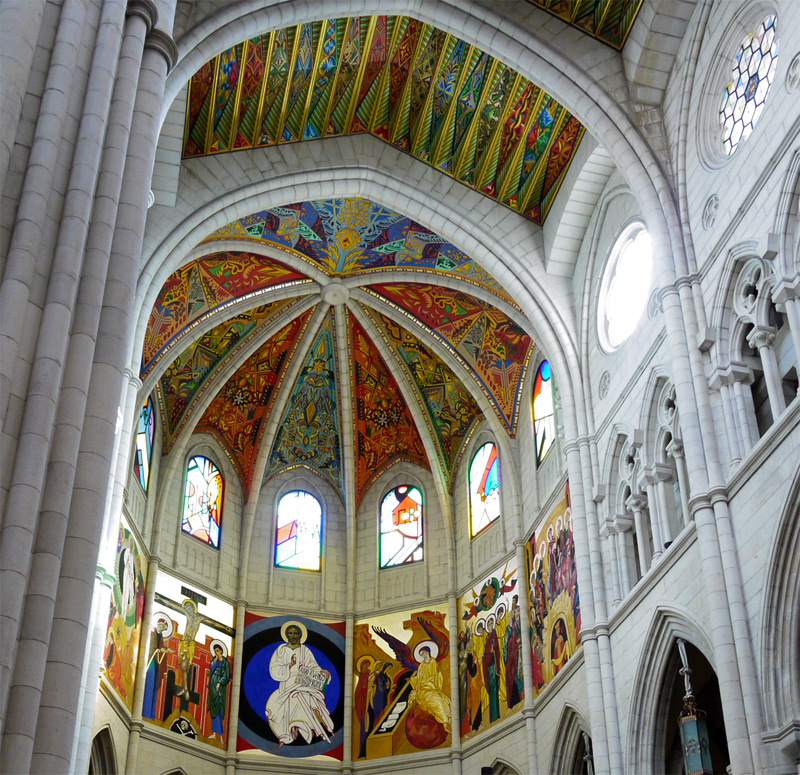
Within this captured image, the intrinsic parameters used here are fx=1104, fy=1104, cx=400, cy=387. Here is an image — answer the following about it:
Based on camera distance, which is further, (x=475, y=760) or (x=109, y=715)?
(x=475, y=760)

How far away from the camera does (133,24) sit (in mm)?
8961

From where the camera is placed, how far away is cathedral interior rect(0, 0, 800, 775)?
310 inches

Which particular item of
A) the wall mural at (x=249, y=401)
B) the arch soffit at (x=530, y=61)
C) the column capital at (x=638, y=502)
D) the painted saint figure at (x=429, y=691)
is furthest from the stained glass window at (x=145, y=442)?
the column capital at (x=638, y=502)

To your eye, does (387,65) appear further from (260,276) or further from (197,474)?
(197,474)

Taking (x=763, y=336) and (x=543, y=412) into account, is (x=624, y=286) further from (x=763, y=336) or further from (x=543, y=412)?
(x=763, y=336)

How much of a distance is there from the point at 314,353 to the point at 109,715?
26.4ft

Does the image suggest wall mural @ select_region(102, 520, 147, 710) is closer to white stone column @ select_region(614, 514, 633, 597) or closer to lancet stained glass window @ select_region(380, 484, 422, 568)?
lancet stained glass window @ select_region(380, 484, 422, 568)

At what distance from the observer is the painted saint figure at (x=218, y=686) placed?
61.0ft

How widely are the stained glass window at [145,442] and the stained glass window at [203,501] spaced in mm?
1250

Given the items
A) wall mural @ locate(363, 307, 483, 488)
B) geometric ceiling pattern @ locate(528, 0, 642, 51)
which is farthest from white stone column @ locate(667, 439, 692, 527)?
wall mural @ locate(363, 307, 483, 488)

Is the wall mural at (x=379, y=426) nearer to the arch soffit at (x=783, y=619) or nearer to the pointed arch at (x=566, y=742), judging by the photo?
the pointed arch at (x=566, y=742)

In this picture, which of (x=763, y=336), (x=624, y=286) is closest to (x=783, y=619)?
(x=763, y=336)

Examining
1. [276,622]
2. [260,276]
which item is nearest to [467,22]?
[260,276]

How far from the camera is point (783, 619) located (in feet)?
33.3
